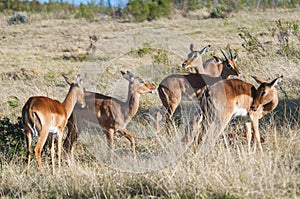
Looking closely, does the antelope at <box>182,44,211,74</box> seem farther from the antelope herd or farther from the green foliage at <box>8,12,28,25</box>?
the green foliage at <box>8,12,28,25</box>

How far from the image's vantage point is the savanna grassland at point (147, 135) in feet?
15.1

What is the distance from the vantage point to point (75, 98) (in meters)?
7.21

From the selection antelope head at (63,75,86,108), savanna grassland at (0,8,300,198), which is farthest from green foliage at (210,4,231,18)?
antelope head at (63,75,86,108)

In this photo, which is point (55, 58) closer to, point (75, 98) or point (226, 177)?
point (75, 98)

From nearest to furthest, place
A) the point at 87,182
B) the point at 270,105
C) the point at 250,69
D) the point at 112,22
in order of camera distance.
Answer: the point at 87,182, the point at 270,105, the point at 250,69, the point at 112,22

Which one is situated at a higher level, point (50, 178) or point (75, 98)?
point (75, 98)

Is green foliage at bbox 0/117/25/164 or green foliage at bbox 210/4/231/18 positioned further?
green foliage at bbox 210/4/231/18

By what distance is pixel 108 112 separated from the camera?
283 inches

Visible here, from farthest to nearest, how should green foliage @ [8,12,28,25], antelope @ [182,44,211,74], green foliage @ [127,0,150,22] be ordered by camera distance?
green foliage @ [8,12,28,25] → green foliage @ [127,0,150,22] → antelope @ [182,44,211,74]

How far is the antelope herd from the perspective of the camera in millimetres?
6211

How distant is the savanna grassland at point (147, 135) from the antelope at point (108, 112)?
212 millimetres

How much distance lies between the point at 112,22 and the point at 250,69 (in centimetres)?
1803

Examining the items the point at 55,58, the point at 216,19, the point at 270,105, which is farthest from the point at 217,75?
the point at 216,19

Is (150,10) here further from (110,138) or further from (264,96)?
(264,96)
